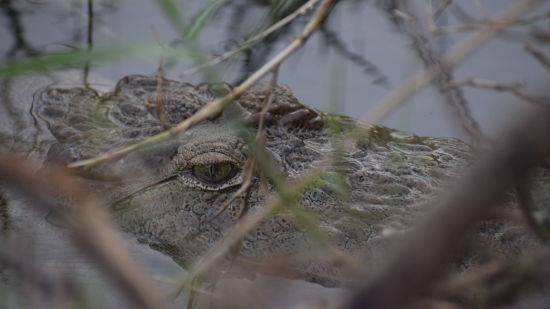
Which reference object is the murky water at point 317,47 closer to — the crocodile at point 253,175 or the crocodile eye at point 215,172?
the crocodile at point 253,175

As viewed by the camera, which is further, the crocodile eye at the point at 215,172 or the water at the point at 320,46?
the water at the point at 320,46

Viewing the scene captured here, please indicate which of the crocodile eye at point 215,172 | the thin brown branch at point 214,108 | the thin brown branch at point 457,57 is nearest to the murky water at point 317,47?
the crocodile eye at point 215,172

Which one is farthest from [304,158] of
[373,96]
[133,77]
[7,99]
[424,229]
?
[424,229]

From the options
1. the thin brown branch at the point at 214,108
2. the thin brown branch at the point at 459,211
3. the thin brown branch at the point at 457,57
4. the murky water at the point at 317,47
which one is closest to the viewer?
the thin brown branch at the point at 459,211

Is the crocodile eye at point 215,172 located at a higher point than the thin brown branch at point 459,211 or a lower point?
lower

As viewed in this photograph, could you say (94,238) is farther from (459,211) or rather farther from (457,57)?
(457,57)

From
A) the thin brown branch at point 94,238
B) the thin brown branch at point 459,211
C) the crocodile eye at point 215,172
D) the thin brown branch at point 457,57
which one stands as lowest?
the crocodile eye at point 215,172
